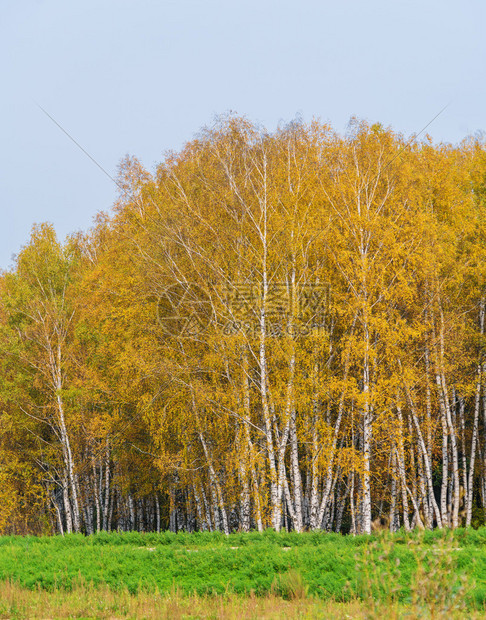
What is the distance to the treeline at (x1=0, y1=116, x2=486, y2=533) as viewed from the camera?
15.4m

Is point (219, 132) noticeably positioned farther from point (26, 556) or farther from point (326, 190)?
point (26, 556)

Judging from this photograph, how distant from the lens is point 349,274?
53.1 ft

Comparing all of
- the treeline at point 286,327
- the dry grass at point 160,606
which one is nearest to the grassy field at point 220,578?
the dry grass at point 160,606

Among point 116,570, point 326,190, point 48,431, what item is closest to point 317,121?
point 326,190

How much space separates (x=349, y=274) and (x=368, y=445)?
14.6 feet

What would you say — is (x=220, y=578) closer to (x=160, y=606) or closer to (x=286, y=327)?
(x=160, y=606)

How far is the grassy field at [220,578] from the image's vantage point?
7461 millimetres

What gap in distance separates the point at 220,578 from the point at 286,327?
24.9ft

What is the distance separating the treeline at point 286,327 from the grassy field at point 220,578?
153 inches

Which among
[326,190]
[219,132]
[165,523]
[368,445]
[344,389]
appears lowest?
[165,523]

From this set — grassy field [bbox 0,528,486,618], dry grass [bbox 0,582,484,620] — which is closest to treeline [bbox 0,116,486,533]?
grassy field [bbox 0,528,486,618]

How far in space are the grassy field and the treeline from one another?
3.90 m

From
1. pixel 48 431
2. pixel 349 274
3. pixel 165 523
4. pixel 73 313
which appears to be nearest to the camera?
pixel 349 274

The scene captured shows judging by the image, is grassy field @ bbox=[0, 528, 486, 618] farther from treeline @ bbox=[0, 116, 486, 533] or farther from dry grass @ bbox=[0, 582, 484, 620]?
treeline @ bbox=[0, 116, 486, 533]
